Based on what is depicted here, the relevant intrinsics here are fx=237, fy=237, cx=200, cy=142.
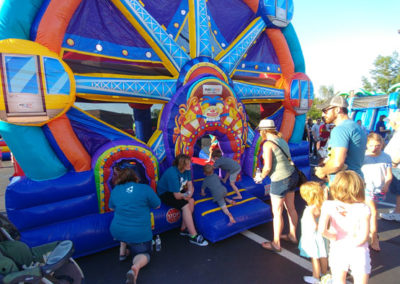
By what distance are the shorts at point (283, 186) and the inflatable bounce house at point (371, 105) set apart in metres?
11.9

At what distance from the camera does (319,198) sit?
2.21m

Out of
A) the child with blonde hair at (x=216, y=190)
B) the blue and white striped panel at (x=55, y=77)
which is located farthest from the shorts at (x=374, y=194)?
the blue and white striped panel at (x=55, y=77)

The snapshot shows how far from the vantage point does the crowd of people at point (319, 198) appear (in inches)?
69.2

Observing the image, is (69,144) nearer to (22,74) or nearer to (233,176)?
(22,74)

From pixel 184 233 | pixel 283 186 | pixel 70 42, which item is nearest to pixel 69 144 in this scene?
pixel 70 42

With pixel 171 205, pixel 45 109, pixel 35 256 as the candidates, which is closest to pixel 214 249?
pixel 171 205

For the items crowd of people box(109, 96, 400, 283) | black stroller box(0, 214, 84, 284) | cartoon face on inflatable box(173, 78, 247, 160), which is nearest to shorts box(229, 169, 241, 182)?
crowd of people box(109, 96, 400, 283)

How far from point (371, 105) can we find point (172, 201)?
13564mm

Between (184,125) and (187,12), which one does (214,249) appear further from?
(187,12)

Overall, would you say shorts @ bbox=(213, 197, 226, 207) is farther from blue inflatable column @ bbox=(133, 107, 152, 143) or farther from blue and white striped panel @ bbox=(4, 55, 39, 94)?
blue inflatable column @ bbox=(133, 107, 152, 143)

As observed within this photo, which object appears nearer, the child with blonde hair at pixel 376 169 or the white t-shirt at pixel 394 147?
the child with blonde hair at pixel 376 169

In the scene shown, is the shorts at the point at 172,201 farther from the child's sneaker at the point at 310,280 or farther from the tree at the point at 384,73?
the tree at the point at 384,73

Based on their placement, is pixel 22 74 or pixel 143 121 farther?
pixel 143 121

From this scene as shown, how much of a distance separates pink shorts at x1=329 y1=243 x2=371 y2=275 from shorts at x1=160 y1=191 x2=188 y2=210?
1835 mm
